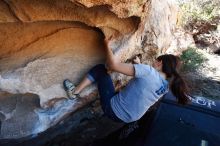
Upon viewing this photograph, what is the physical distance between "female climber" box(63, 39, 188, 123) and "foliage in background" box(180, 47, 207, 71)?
2.87 meters

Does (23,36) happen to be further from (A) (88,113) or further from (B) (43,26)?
(A) (88,113)

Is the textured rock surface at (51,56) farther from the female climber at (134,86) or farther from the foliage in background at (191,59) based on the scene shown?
the foliage in background at (191,59)

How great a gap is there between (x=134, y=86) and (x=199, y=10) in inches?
199

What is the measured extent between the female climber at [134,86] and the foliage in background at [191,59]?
287 cm

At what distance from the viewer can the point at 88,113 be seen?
3711 millimetres

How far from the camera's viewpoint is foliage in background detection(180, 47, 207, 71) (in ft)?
19.4

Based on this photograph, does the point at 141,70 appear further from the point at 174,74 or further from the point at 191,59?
the point at 191,59

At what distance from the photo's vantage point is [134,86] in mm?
2998

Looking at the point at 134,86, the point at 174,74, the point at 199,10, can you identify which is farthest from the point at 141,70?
the point at 199,10

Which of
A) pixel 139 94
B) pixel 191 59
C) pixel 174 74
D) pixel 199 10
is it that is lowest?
pixel 191 59

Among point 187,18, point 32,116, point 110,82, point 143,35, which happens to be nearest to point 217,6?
point 187,18

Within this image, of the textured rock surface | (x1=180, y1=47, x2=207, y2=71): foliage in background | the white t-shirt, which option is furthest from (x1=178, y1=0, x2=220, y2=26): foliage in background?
the white t-shirt

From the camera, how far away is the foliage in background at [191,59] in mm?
5922

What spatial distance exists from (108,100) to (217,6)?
5.37m
